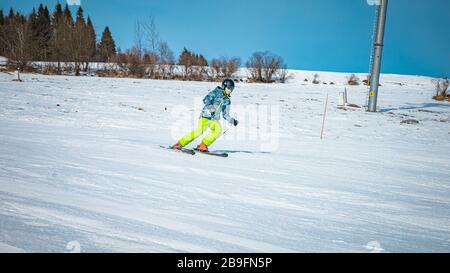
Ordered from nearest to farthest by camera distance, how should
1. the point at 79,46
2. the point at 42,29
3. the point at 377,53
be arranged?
the point at 377,53 < the point at 79,46 < the point at 42,29

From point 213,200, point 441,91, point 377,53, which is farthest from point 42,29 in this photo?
point 213,200

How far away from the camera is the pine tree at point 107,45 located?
219 ft

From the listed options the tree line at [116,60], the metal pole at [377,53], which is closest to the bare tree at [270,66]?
the tree line at [116,60]

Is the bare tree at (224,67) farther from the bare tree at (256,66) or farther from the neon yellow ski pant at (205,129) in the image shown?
the neon yellow ski pant at (205,129)

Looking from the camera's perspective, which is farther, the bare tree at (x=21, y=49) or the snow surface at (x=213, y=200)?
the bare tree at (x=21, y=49)

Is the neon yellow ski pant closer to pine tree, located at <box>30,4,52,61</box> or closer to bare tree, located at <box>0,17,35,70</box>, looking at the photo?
bare tree, located at <box>0,17,35,70</box>

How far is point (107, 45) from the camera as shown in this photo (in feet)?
238

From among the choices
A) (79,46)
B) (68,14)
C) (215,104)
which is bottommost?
(215,104)

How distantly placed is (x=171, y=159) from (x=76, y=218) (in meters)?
3.19

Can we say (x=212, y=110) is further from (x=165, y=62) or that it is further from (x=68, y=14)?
(x=68, y=14)

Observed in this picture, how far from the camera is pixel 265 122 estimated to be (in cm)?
1424
